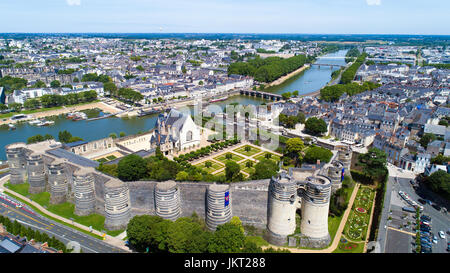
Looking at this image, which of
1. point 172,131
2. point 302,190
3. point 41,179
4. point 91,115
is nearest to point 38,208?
point 41,179

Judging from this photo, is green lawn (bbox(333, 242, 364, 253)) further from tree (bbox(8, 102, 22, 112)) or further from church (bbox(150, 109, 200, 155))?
tree (bbox(8, 102, 22, 112))

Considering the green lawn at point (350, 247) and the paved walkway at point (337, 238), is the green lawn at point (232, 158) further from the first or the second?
the green lawn at point (350, 247)

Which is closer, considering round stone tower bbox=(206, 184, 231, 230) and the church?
round stone tower bbox=(206, 184, 231, 230)

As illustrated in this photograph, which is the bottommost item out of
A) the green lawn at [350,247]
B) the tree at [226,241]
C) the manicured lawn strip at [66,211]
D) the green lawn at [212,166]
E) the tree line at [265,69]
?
the green lawn at [350,247]

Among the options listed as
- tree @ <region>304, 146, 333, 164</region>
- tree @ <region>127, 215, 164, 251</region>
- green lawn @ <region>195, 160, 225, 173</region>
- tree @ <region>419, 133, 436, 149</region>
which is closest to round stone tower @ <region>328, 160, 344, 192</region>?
tree @ <region>304, 146, 333, 164</region>

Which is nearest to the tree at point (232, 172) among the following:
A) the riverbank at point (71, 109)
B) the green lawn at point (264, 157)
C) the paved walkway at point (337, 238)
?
the green lawn at point (264, 157)
